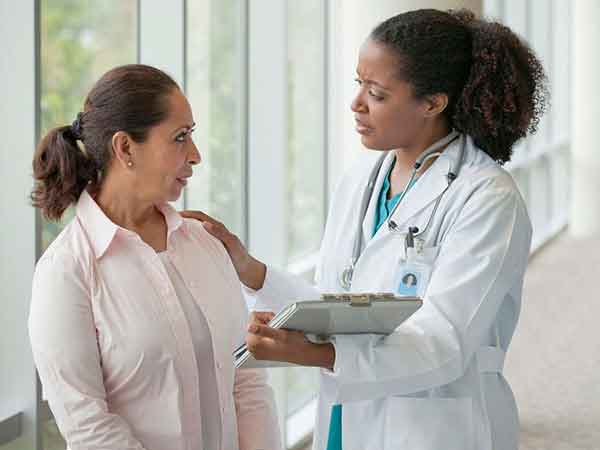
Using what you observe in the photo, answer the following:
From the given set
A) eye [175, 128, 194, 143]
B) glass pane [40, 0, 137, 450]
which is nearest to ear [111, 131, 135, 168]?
eye [175, 128, 194, 143]

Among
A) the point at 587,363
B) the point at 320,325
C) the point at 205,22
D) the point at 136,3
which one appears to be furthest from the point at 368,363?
the point at 587,363

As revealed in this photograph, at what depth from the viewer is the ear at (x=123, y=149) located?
7.32 ft

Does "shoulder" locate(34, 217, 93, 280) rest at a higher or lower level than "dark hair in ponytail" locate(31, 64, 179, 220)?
Result: lower

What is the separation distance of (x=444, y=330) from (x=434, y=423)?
27cm

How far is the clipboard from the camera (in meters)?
1.96

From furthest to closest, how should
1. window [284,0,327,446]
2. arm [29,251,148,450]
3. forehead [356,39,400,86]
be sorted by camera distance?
window [284,0,327,446] < forehead [356,39,400,86] < arm [29,251,148,450]

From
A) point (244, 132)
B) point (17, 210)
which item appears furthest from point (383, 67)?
point (244, 132)

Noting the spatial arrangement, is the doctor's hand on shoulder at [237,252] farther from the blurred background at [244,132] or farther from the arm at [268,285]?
the blurred background at [244,132]

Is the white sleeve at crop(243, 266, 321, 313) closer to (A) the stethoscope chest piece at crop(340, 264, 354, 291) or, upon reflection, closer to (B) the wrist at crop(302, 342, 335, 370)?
(A) the stethoscope chest piece at crop(340, 264, 354, 291)

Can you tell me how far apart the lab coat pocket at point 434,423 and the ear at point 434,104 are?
687mm

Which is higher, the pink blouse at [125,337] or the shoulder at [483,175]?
the shoulder at [483,175]

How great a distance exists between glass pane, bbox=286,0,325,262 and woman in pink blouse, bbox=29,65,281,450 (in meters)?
3.07

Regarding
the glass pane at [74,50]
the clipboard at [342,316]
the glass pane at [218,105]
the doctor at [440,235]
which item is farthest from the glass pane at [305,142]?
the clipboard at [342,316]

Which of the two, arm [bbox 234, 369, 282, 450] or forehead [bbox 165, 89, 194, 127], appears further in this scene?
arm [bbox 234, 369, 282, 450]
